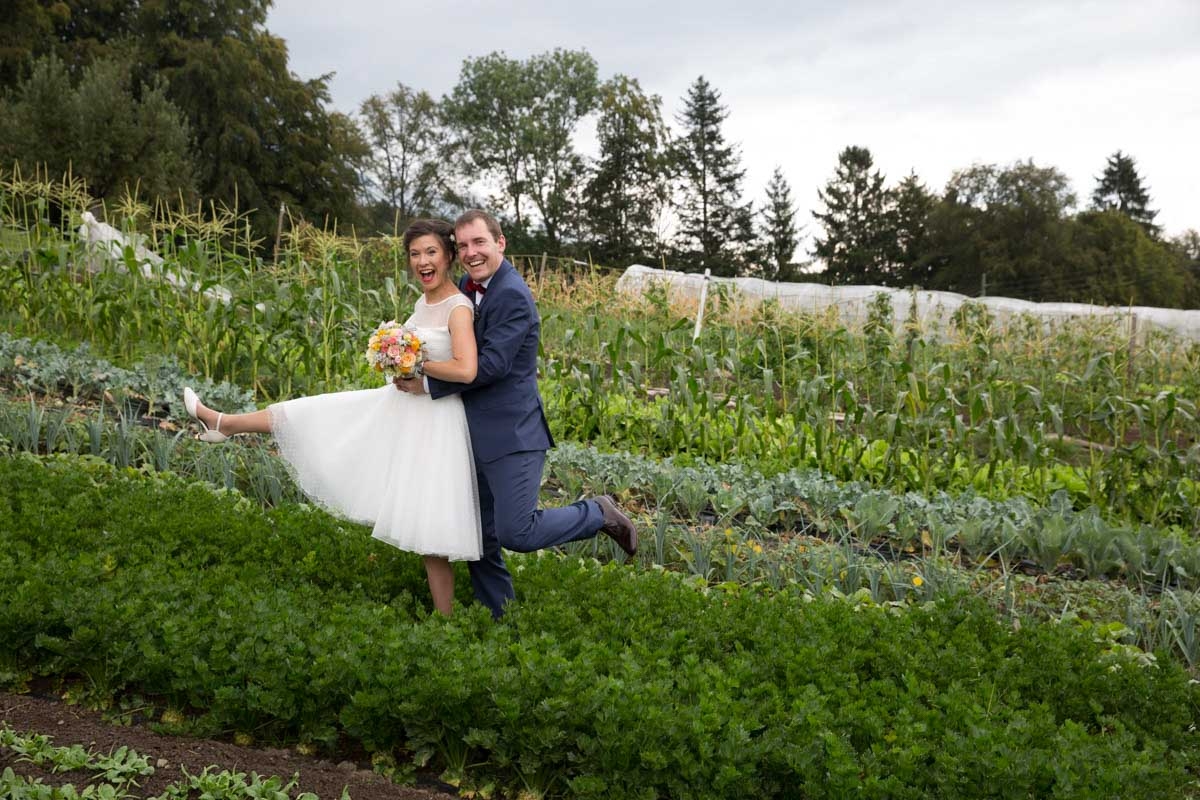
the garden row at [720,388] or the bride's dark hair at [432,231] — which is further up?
the bride's dark hair at [432,231]

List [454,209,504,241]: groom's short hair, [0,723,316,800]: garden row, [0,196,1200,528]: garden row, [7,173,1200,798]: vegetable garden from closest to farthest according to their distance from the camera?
[0,723,316,800]: garden row < [7,173,1200,798]: vegetable garden < [454,209,504,241]: groom's short hair < [0,196,1200,528]: garden row

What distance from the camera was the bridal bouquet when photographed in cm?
338

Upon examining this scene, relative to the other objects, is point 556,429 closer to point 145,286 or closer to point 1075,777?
point 145,286

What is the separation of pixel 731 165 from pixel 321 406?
138 feet

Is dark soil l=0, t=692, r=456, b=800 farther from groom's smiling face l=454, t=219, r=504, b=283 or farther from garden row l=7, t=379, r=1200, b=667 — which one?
garden row l=7, t=379, r=1200, b=667

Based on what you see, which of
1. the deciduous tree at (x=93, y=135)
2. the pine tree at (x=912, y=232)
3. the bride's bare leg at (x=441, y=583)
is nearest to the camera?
the bride's bare leg at (x=441, y=583)

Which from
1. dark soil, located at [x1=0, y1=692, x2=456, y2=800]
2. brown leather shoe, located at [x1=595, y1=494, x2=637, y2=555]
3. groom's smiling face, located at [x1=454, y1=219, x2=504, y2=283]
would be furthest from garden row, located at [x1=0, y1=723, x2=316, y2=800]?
groom's smiling face, located at [x1=454, y1=219, x2=504, y2=283]

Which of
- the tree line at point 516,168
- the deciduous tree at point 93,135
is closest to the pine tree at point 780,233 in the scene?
the tree line at point 516,168

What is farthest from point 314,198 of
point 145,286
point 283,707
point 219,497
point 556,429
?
point 283,707

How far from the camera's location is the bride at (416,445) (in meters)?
3.42

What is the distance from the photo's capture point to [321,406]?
3.66m

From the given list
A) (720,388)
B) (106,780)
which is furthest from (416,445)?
(720,388)

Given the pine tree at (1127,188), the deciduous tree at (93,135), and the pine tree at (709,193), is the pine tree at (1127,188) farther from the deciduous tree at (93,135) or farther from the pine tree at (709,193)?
the deciduous tree at (93,135)

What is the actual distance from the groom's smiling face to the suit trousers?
679 millimetres
